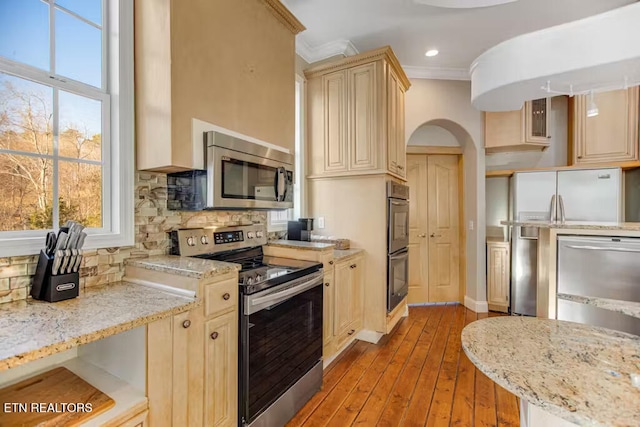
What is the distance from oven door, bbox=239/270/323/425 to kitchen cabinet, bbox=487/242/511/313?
2.76 m

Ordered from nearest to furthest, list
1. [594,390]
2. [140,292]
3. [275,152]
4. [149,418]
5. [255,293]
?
[594,390], [149,418], [140,292], [255,293], [275,152]

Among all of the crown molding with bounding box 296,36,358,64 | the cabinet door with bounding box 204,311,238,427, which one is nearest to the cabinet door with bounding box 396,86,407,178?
the crown molding with bounding box 296,36,358,64

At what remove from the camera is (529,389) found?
26.9 inches

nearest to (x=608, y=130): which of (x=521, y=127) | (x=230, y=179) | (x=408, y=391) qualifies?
(x=521, y=127)

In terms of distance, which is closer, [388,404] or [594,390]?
[594,390]

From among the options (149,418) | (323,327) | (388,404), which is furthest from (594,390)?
(323,327)

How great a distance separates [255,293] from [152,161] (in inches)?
36.1

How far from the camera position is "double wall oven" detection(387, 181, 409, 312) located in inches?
115

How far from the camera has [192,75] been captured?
1607 millimetres

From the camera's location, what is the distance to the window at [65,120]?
4.38 ft

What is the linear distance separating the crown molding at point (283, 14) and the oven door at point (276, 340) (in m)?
1.96

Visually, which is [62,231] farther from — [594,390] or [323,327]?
[594,390]

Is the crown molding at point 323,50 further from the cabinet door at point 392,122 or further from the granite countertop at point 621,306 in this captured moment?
the granite countertop at point 621,306

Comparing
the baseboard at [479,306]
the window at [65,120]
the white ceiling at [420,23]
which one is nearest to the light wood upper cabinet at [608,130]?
the white ceiling at [420,23]
